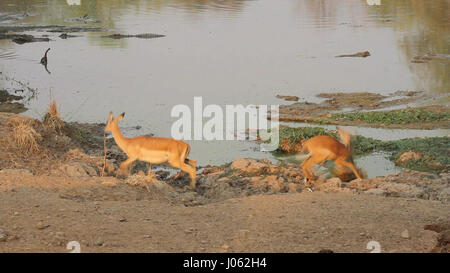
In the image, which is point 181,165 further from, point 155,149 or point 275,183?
point 275,183

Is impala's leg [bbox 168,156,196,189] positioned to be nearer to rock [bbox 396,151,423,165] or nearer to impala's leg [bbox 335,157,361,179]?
impala's leg [bbox 335,157,361,179]

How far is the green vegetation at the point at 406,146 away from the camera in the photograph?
1230 centimetres

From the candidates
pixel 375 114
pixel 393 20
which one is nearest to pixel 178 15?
pixel 393 20

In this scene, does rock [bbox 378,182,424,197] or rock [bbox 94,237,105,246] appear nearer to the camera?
rock [bbox 94,237,105,246]

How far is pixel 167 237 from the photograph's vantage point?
701 centimetres

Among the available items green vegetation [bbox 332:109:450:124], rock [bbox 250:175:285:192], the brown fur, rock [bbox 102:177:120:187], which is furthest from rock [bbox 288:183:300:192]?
green vegetation [bbox 332:109:450:124]

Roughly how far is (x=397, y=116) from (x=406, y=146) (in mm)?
2671

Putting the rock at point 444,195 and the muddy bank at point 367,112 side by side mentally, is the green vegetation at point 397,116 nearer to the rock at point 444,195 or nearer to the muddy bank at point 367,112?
the muddy bank at point 367,112

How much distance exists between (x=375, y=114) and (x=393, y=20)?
69.7 feet

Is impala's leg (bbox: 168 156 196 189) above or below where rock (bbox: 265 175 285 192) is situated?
above

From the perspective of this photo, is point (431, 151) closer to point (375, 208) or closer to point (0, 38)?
point (375, 208)

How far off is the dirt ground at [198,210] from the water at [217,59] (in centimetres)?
316

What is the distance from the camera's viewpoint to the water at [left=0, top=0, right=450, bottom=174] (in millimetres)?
18406

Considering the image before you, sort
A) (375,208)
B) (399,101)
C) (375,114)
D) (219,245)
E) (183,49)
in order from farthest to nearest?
(183,49) < (399,101) < (375,114) < (375,208) < (219,245)
